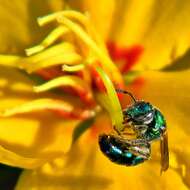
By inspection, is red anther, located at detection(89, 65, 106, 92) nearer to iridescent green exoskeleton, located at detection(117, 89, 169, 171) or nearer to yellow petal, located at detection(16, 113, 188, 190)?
yellow petal, located at detection(16, 113, 188, 190)

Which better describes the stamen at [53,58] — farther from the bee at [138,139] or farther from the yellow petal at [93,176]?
the bee at [138,139]

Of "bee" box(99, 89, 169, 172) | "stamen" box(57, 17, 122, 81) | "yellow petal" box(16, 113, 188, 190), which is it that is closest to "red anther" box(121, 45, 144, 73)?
"stamen" box(57, 17, 122, 81)

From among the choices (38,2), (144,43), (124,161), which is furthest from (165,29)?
(124,161)

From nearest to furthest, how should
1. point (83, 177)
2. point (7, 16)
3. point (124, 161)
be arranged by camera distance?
point (124, 161) < point (83, 177) < point (7, 16)

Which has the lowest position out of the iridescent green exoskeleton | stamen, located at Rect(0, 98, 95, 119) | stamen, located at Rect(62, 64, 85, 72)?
stamen, located at Rect(0, 98, 95, 119)

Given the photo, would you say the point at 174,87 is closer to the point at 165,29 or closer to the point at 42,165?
the point at 165,29

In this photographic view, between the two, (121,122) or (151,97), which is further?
(151,97)
